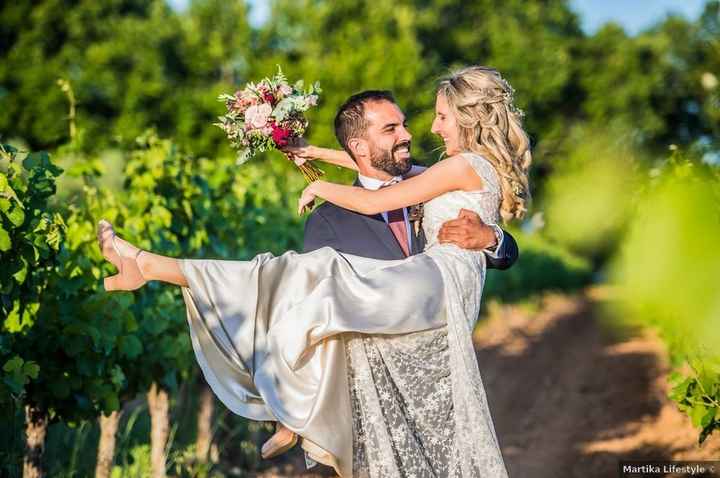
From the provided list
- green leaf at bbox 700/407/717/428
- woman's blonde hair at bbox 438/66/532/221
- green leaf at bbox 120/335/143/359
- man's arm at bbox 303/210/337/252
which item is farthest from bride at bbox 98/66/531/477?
green leaf at bbox 700/407/717/428

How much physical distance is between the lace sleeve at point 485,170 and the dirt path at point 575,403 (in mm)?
3402

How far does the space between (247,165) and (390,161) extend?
4.10 meters

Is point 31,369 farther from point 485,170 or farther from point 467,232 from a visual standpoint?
point 485,170

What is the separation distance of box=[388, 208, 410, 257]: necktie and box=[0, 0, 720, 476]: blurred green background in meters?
0.61

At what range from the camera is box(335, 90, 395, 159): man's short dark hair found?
511 centimetres

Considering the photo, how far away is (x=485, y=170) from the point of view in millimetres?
4598

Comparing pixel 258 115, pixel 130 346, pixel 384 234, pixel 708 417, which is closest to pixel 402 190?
pixel 384 234

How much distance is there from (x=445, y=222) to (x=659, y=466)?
3.55 meters

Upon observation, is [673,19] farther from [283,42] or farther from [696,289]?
[696,289]

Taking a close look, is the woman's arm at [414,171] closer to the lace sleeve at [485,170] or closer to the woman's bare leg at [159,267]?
the lace sleeve at [485,170]

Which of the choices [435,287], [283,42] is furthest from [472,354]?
[283,42]

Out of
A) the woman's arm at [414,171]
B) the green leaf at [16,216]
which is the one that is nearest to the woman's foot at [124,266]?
the green leaf at [16,216]

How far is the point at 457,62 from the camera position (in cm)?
4325

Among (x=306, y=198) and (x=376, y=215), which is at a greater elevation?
(x=376, y=215)
